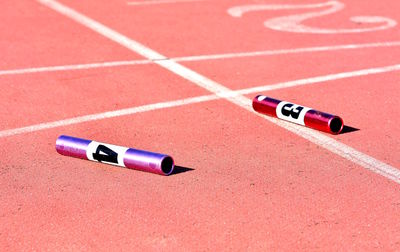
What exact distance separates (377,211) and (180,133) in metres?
2.30

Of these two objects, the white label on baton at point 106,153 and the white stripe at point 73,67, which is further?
the white stripe at point 73,67

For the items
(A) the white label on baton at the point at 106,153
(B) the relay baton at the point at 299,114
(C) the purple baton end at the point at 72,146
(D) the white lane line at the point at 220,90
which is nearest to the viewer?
(A) the white label on baton at the point at 106,153

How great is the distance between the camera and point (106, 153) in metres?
6.61

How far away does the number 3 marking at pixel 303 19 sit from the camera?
1184 cm

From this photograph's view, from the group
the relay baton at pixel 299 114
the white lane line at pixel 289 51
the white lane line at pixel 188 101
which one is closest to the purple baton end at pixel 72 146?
the white lane line at pixel 188 101

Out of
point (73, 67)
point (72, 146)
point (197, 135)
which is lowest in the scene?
point (73, 67)

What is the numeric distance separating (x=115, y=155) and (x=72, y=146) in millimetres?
458

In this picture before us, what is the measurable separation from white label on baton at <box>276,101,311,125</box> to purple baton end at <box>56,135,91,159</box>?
83.6 inches

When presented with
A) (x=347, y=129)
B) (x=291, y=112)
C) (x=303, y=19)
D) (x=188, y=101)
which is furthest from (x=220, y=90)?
(x=303, y=19)

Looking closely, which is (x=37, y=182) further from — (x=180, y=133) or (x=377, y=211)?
(x=377, y=211)

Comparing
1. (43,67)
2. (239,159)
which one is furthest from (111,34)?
(239,159)

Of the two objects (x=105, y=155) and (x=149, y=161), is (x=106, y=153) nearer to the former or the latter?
(x=105, y=155)

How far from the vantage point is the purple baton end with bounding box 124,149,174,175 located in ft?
21.0

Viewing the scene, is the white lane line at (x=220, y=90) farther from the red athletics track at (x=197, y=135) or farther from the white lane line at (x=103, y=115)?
the white lane line at (x=103, y=115)
